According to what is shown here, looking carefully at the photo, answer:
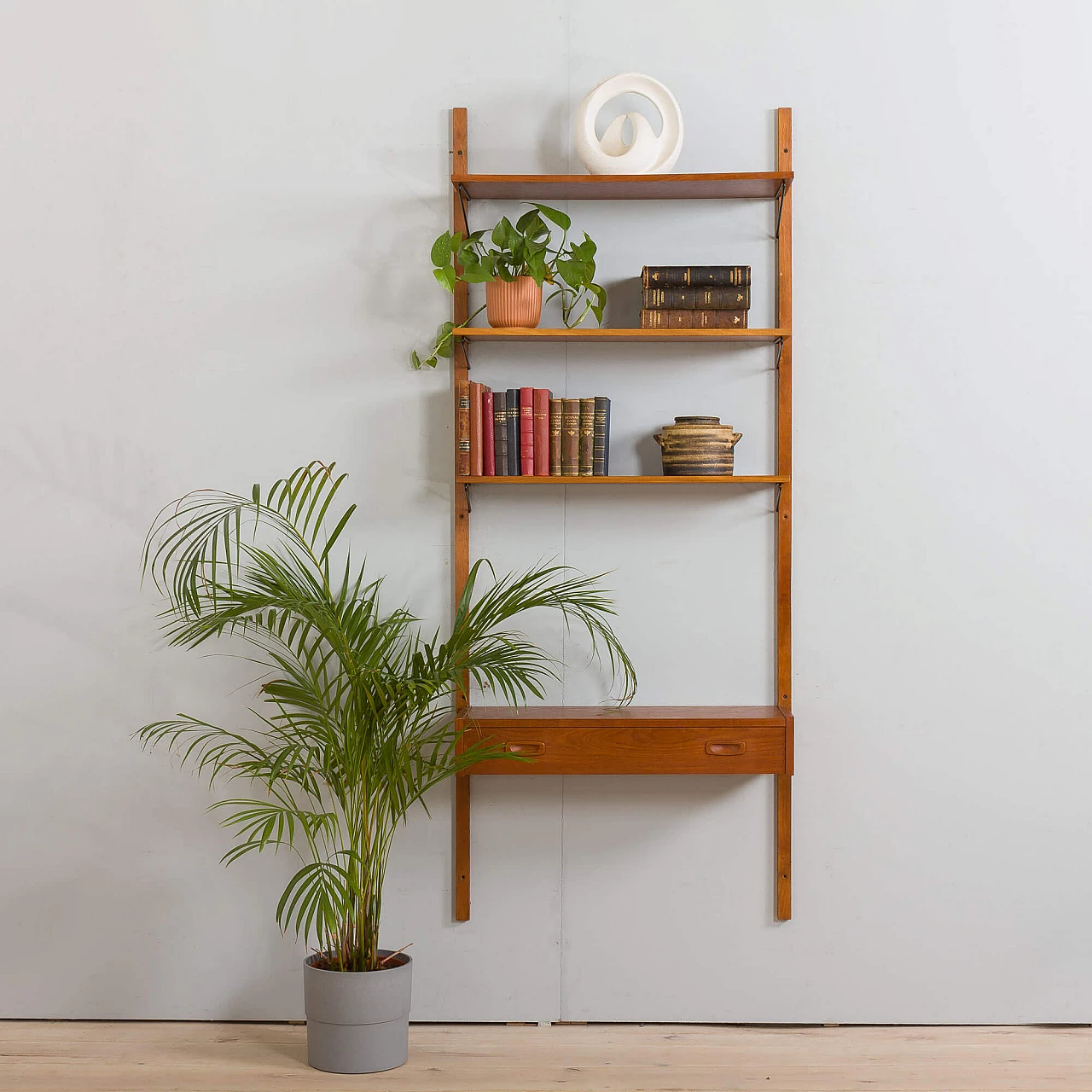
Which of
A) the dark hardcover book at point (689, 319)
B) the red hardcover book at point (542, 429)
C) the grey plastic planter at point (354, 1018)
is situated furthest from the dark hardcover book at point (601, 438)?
the grey plastic planter at point (354, 1018)

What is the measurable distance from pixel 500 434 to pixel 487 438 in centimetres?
3

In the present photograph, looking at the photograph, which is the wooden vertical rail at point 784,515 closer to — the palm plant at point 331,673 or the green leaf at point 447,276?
the palm plant at point 331,673

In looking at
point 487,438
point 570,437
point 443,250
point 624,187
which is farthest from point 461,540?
point 624,187

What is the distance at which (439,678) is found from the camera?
2531 millimetres

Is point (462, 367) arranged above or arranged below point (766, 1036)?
above

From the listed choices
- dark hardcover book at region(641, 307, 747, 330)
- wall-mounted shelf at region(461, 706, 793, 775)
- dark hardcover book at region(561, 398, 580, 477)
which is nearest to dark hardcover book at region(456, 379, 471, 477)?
dark hardcover book at region(561, 398, 580, 477)

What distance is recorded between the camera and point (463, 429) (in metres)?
2.63

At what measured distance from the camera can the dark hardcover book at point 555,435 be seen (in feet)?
8.73

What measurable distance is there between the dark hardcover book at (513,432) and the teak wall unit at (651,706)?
43 millimetres

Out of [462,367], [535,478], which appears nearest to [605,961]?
[535,478]

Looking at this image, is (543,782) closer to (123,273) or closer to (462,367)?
(462,367)

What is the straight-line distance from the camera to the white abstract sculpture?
2.65 m

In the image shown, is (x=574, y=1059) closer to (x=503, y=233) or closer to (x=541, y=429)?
(x=541, y=429)

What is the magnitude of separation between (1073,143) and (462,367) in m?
1.68
